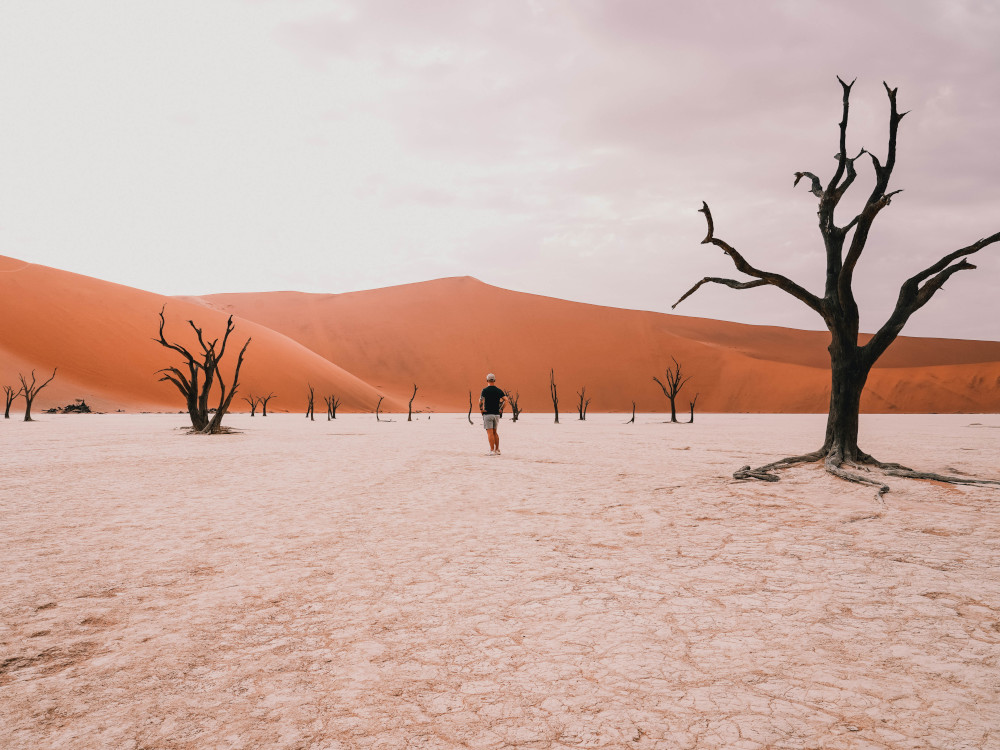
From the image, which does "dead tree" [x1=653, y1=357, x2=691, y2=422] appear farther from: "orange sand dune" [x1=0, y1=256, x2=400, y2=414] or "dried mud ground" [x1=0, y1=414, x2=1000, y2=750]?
"orange sand dune" [x1=0, y1=256, x2=400, y2=414]

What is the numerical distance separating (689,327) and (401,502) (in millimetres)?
99443

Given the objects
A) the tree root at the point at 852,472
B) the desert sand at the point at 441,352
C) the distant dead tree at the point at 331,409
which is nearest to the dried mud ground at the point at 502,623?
the tree root at the point at 852,472

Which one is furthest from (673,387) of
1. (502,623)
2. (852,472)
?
(502,623)

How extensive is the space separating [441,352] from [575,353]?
1903 centimetres

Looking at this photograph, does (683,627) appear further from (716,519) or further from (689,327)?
(689,327)

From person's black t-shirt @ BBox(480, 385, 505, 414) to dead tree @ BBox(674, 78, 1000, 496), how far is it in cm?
471

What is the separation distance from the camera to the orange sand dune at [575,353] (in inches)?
2817

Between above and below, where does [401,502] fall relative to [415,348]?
below

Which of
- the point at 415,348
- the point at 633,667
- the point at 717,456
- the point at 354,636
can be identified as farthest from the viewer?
the point at 415,348

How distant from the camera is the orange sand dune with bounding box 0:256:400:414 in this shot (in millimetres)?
51188

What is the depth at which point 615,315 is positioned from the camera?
317 ft

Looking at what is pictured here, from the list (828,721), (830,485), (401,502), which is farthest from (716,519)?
(828,721)

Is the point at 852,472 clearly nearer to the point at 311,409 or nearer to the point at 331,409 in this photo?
the point at 311,409

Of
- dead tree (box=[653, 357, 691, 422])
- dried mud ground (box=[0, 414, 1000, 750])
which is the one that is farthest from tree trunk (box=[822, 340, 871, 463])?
dead tree (box=[653, 357, 691, 422])
